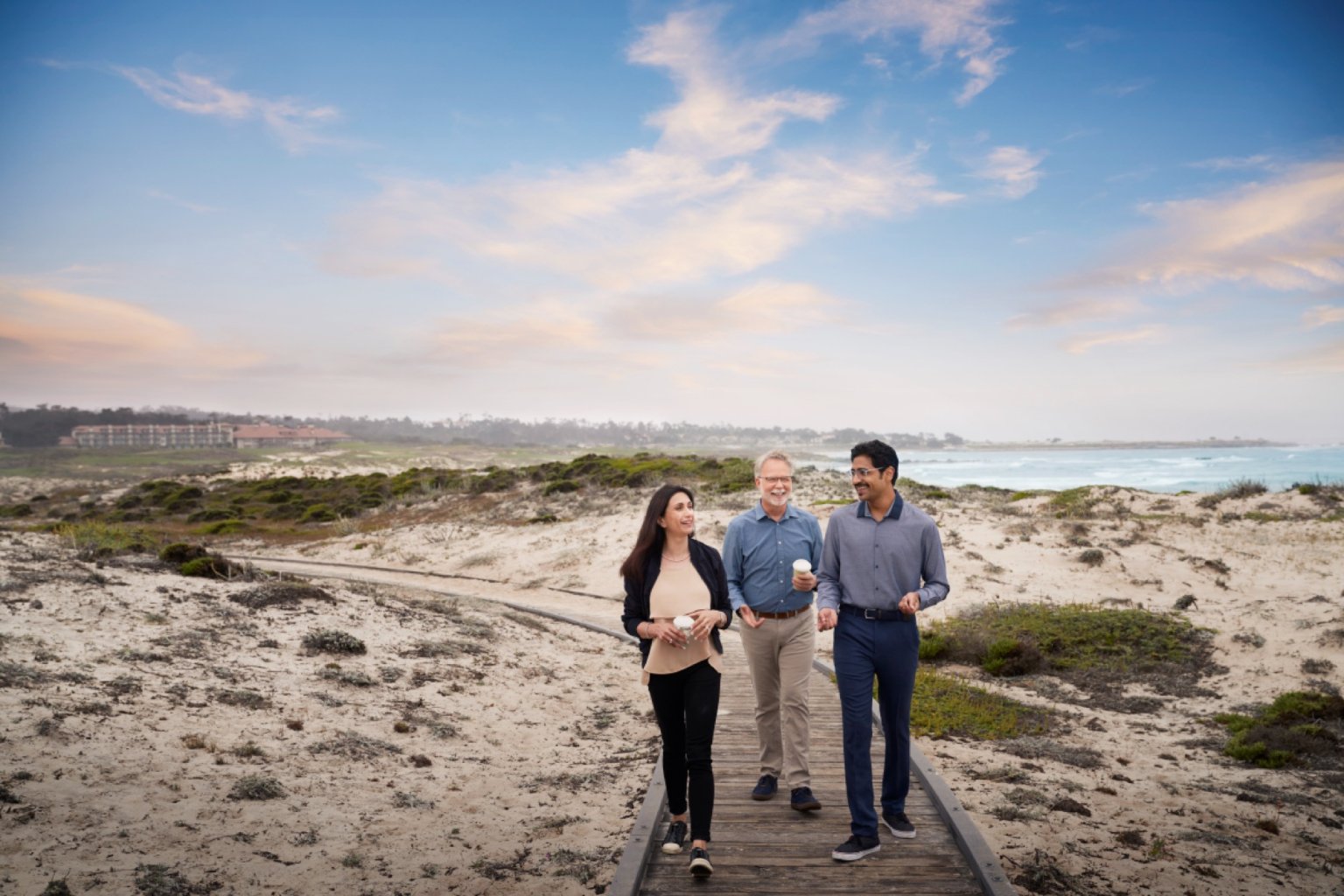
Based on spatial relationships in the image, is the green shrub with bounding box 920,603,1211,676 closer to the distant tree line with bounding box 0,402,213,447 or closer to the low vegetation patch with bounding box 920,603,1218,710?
the low vegetation patch with bounding box 920,603,1218,710

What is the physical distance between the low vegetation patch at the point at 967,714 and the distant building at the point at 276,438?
14096 cm

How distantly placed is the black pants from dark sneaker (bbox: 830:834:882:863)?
876mm

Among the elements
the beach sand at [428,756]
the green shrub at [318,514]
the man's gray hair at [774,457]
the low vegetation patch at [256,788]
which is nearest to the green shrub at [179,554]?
the beach sand at [428,756]

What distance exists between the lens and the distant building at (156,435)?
12912 centimetres

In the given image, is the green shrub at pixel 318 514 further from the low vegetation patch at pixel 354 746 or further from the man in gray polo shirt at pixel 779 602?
the man in gray polo shirt at pixel 779 602

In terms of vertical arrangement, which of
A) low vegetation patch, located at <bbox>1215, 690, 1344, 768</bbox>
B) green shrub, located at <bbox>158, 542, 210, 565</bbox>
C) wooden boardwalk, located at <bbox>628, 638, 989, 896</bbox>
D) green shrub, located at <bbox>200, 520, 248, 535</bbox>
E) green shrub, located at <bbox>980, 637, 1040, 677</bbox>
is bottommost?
green shrub, located at <bbox>200, 520, 248, 535</bbox>

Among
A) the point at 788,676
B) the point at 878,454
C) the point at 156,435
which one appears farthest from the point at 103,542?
the point at 156,435

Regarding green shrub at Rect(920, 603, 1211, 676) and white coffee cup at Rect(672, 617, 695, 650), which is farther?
green shrub at Rect(920, 603, 1211, 676)

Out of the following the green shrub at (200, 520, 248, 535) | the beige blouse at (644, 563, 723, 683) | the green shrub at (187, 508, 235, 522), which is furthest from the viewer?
the green shrub at (187, 508, 235, 522)

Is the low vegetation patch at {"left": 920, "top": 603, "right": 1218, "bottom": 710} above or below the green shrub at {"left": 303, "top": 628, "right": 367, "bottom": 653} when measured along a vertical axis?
below

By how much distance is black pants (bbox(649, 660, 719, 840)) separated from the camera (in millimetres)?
4512

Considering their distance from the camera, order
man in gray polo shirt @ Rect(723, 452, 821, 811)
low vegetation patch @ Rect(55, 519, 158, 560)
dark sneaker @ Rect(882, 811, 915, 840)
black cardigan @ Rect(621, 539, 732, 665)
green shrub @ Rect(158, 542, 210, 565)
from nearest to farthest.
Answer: black cardigan @ Rect(621, 539, 732, 665), dark sneaker @ Rect(882, 811, 915, 840), man in gray polo shirt @ Rect(723, 452, 821, 811), low vegetation patch @ Rect(55, 519, 158, 560), green shrub @ Rect(158, 542, 210, 565)

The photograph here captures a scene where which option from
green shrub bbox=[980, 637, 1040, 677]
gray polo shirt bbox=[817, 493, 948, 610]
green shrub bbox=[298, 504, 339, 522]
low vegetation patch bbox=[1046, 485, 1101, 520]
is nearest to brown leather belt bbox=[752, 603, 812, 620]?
gray polo shirt bbox=[817, 493, 948, 610]

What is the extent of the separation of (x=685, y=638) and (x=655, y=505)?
0.78 m
